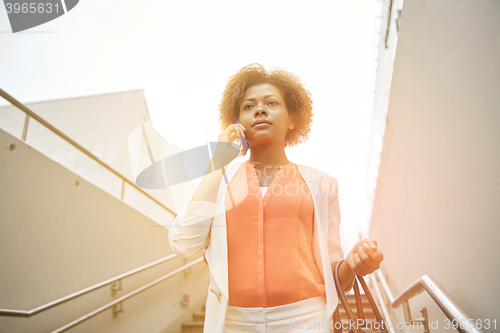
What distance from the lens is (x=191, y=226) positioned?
21.1 inches

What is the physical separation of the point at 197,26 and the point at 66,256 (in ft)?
3.56

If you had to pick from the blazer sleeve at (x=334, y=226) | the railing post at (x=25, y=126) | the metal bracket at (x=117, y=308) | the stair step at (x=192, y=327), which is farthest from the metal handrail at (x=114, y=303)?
the blazer sleeve at (x=334, y=226)

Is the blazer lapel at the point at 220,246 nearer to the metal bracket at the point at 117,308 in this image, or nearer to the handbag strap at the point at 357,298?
the handbag strap at the point at 357,298

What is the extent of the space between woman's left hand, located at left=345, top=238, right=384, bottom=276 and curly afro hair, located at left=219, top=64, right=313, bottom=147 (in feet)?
1.07

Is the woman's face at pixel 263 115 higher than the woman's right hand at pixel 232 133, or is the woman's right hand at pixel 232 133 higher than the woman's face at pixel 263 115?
the woman's face at pixel 263 115

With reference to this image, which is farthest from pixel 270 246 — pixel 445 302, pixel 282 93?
pixel 445 302

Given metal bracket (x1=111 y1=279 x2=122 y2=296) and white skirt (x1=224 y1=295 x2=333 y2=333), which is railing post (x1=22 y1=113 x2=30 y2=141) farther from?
white skirt (x1=224 y1=295 x2=333 y2=333)

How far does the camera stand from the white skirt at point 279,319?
0.52 m

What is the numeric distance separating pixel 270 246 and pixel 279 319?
0.13m

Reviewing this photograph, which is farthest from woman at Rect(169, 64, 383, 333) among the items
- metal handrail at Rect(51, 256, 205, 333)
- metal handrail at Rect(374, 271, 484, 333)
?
metal handrail at Rect(51, 256, 205, 333)

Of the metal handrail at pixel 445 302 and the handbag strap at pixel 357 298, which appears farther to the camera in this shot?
the metal handrail at pixel 445 302

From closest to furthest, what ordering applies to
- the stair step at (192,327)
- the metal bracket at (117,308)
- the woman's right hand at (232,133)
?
the woman's right hand at (232,133) < the metal bracket at (117,308) < the stair step at (192,327)

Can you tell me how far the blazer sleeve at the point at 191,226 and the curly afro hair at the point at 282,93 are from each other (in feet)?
0.77

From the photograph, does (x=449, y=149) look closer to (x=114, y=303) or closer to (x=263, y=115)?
(x=263, y=115)
